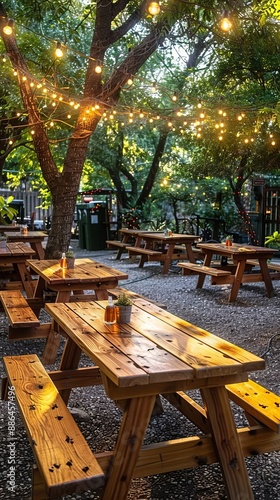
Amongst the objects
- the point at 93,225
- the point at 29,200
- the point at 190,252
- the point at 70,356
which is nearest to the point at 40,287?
the point at 70,356

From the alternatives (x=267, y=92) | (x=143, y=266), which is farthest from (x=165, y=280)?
(x=267, y=92)

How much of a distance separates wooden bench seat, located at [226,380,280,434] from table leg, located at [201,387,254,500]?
0.74 feet

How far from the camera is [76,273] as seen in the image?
17.8 feet

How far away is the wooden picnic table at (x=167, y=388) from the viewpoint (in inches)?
94.3

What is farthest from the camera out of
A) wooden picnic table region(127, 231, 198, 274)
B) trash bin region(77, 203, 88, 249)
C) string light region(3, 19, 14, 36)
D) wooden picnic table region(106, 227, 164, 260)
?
trash bin region(77, 203, 88, 249)

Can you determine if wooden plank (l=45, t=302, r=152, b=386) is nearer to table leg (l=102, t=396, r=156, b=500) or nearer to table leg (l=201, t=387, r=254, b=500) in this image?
table leg (l=102, t=396, r=156, b=500)

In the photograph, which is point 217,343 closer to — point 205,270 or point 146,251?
point 205,270

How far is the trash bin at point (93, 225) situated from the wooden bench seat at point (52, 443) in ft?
40.3

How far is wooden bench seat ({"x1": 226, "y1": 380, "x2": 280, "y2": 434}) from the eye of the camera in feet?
8.94

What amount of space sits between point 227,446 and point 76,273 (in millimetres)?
3092

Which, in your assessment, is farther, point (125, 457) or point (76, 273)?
point (76, 273)

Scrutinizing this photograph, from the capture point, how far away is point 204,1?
6758 mm

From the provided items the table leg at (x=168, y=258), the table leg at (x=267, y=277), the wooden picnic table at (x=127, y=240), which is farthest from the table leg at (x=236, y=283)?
the wooden picnic table at (x=127, y=240)

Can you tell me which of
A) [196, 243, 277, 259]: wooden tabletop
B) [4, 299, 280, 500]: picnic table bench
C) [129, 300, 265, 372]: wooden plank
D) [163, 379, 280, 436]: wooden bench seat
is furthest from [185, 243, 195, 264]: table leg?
[4, 299, 280, 500]: picnic table bench
